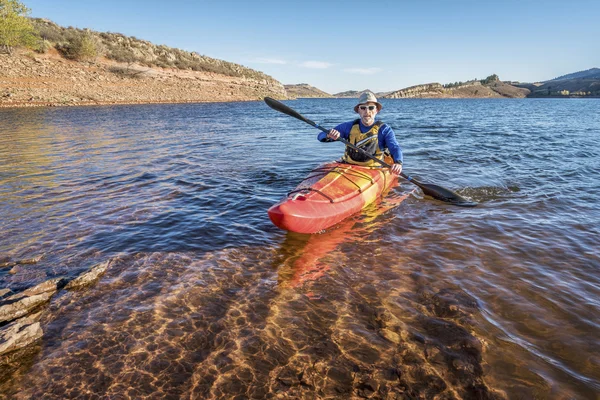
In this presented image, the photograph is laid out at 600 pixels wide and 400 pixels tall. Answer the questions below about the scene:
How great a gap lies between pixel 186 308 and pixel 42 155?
12.0 meters

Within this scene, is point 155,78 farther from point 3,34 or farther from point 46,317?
point 46,317

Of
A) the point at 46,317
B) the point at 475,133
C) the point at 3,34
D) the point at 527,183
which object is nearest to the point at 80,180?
the point at 46,317

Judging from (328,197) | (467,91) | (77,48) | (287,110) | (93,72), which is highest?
(77,48)

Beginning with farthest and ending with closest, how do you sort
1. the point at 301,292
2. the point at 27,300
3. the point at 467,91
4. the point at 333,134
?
the point at 467,91, the point at 333,134, the point at 301,292, the point at 27,300

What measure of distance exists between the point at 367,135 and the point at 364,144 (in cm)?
23

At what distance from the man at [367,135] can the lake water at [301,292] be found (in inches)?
50.6

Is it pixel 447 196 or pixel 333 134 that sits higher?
pixel 333 134

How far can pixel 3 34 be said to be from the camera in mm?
38406

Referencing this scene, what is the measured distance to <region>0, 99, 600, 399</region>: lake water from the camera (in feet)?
10.0

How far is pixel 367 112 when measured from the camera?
7.58m

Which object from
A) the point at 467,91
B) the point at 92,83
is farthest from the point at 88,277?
the point at 467,91

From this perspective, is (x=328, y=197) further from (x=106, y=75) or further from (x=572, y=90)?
(x=572, y=90)

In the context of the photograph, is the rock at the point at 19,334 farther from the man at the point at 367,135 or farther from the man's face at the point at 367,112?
the man's face at the point at 367,112

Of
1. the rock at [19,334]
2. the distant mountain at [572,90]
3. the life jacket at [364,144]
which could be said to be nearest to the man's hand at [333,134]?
the life jacket at [364,144]
